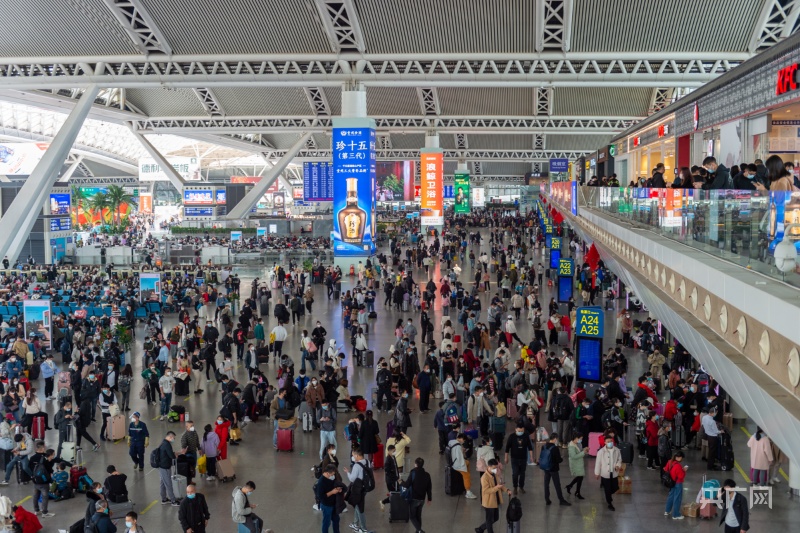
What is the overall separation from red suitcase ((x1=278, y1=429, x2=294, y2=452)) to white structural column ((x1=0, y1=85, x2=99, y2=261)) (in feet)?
76.9

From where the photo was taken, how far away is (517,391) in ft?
49.6

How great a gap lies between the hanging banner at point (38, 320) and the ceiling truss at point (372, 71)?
1423 centimetres

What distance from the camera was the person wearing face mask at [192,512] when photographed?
31.7ft

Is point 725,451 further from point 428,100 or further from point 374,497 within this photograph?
point 428,100

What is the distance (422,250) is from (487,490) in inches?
1275

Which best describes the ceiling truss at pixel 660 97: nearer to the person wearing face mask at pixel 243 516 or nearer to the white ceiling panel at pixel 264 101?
the white ceiling panel at pixel 264 101

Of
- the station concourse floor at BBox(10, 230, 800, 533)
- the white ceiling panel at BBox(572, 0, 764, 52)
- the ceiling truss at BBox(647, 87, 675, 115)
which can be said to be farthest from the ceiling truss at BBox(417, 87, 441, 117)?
the station concourse floor at BBox(10, 230, 800, 533)

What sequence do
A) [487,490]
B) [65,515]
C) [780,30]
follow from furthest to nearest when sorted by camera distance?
[780,30] → [65,515] → [487,490]

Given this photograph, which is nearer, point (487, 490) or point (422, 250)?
point (487, 490)

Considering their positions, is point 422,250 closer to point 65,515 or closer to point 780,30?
point 780,30

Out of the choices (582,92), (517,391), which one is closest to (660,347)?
(517,391)

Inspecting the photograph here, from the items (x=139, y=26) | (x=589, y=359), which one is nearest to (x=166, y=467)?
(x=589, y=359)

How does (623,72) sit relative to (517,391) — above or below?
above

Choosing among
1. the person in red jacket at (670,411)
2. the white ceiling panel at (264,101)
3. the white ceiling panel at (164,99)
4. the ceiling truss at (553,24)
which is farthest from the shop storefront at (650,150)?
the white ceiling panel at (164,99)
